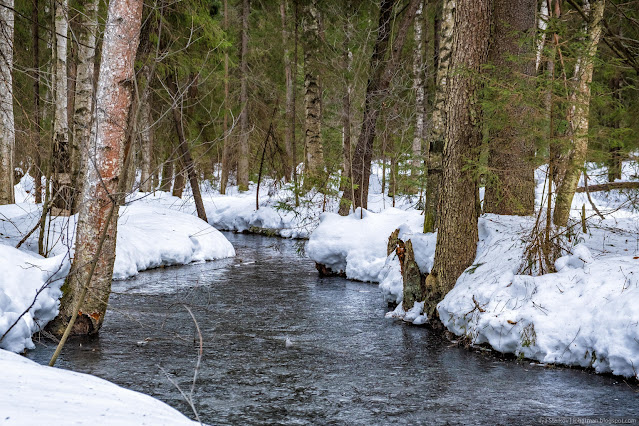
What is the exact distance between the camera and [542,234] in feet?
22.5

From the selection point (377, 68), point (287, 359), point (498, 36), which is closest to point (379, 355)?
point (287, 359)

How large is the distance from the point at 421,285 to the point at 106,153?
4775mm

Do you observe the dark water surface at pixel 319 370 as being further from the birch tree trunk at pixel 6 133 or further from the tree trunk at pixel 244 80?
the tree trunk at pixel 244 80

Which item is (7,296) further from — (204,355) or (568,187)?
(568,187)

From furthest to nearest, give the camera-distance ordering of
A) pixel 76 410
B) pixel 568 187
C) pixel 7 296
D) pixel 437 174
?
pixel 437 174
pixel 568 187
pixel 7 296
pixel 76 410

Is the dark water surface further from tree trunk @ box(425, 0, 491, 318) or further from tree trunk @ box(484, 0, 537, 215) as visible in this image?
tree trunk @ box(484, 0, 537, 215)

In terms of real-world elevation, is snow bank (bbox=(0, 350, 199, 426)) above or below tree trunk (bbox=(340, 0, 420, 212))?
below

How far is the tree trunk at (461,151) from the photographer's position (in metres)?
7.64

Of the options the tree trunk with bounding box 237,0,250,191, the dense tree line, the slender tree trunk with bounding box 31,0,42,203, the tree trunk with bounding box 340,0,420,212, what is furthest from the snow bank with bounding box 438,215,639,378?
the tree trunk with bounding box 237,0,250,191

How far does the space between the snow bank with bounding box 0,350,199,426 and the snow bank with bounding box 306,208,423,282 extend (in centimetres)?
829

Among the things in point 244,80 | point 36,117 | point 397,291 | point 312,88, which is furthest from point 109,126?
point 244,80

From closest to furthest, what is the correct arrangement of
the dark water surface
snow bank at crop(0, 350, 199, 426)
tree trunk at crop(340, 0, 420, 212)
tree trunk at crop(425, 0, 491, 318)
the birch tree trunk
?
snow bank at crop(0, 350, 199, 426), the dark water surface, tree trunk at crop(425, 0, 491, 318), the birch tree trunk, tree trunk at crop(340, 0, 420, 212)

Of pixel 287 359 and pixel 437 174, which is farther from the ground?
pixel 437 174

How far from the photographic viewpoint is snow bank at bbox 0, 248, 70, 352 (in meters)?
6.04
